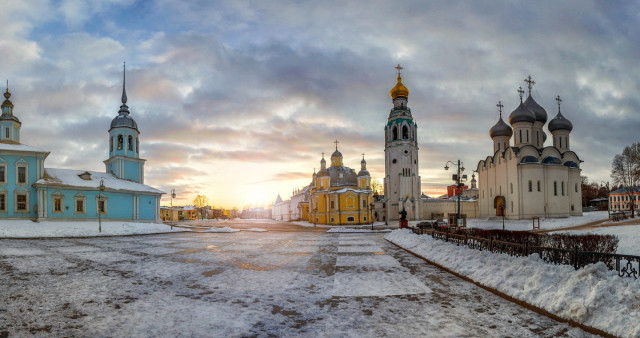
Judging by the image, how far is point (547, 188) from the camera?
43094 millimetres

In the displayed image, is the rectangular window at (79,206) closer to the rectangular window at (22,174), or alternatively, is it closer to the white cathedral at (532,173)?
the rectangular window at (22,174)

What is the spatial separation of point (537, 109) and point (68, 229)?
5361cm

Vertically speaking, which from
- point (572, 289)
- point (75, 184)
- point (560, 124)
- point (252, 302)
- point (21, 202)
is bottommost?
point (252, 302)

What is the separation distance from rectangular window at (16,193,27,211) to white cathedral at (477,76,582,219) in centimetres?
4533

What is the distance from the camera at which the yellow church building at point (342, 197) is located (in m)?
59.4

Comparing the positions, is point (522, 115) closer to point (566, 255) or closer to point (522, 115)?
point (522, 115)

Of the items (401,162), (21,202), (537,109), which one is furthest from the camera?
(401,162)

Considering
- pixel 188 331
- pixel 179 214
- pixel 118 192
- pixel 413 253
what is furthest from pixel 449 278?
pixel 179 214

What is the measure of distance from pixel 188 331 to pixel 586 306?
254 inches

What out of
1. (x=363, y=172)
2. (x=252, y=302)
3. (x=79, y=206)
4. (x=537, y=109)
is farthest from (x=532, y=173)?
(x=79, y=206)

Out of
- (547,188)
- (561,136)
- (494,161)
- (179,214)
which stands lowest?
(179,214)

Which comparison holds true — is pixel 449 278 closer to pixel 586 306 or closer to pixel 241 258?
pixel 586 306

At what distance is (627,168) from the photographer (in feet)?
175

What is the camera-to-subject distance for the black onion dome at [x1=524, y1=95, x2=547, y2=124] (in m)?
49.5
